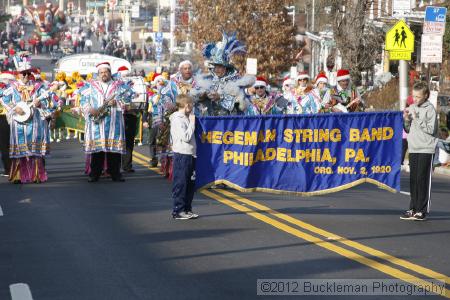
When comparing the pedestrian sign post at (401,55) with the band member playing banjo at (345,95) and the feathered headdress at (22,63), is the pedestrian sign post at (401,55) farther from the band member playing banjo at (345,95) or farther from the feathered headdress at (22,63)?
the feathered headdress at (22,63)

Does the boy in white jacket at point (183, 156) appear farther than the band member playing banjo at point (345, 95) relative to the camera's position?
No

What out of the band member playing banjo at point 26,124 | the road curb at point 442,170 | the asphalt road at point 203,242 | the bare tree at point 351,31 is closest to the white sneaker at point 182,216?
the asphalt road at point 203,242

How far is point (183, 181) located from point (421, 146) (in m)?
2.89

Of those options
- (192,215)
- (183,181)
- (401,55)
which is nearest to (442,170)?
(401,55)

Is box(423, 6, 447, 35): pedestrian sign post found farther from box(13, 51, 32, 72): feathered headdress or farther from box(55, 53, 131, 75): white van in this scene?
box(55, 53, 131, 75): white van

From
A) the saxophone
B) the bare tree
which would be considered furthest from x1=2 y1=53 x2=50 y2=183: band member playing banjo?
the bare tree

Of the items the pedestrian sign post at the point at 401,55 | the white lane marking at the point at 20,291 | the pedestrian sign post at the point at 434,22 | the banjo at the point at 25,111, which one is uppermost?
the pedestrian sign post at the point at 434,22

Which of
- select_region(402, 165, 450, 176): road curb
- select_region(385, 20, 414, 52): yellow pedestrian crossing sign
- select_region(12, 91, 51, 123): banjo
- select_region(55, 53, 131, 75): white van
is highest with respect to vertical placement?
select_region(385, 20, 414, 52): yellow pedestrian crossing sign

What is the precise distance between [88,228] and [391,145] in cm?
403

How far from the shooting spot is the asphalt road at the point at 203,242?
35.0 ft

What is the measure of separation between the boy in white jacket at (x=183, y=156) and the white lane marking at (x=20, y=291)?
4.30m

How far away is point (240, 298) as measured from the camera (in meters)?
9.88

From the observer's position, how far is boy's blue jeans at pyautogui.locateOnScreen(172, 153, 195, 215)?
1461cm

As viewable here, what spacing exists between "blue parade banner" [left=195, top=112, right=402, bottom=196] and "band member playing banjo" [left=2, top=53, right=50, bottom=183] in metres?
5.39
